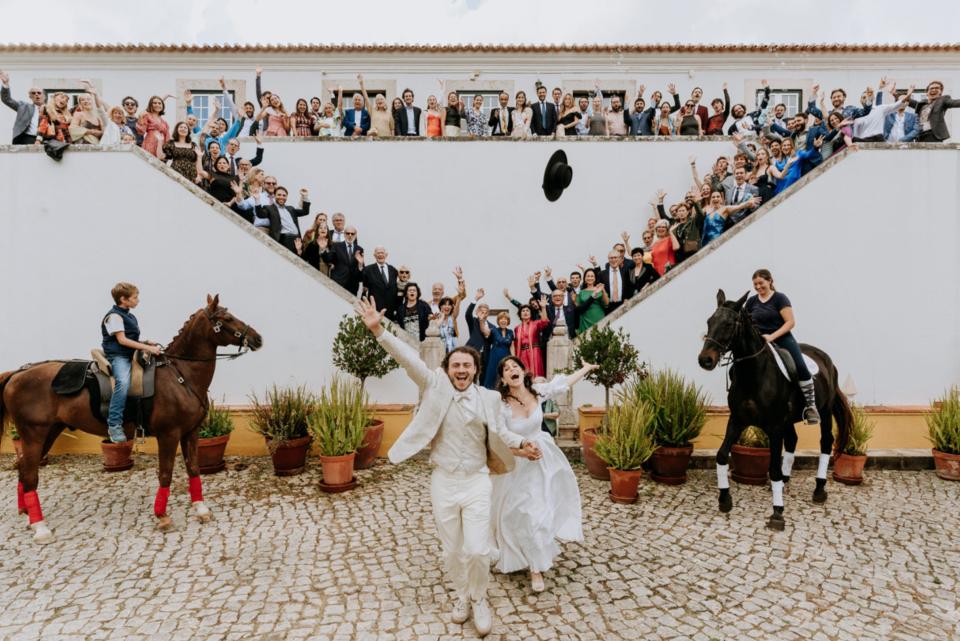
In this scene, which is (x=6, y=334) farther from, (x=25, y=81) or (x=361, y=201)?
(x=25, y=81)

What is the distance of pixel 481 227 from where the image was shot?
11.0 m

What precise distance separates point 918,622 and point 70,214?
443 inches

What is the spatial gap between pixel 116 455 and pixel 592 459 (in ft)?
20.3

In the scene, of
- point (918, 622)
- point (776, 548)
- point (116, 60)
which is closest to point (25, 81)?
point (116, 60)

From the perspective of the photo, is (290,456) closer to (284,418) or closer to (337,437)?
(284,418)

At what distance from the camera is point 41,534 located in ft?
17.3

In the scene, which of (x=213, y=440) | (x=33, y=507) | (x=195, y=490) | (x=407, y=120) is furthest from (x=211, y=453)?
(x=407, y=120)

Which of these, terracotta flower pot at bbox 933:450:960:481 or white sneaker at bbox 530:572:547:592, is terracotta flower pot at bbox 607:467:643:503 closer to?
white sneaker at bbox 530:572:547:592

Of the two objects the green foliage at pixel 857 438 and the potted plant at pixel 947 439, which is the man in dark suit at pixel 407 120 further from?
the potted plant at pixel 947 439

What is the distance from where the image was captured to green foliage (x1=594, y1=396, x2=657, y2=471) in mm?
6230

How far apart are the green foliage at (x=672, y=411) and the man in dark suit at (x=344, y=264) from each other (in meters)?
4.92

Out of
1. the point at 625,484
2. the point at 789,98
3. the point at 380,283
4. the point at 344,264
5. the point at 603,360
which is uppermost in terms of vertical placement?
the point at 789,98

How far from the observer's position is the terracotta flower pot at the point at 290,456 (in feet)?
23.3

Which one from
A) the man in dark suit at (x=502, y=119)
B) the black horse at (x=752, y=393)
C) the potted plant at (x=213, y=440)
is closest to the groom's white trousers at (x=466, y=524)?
the black horse at (x=752, y=393)
